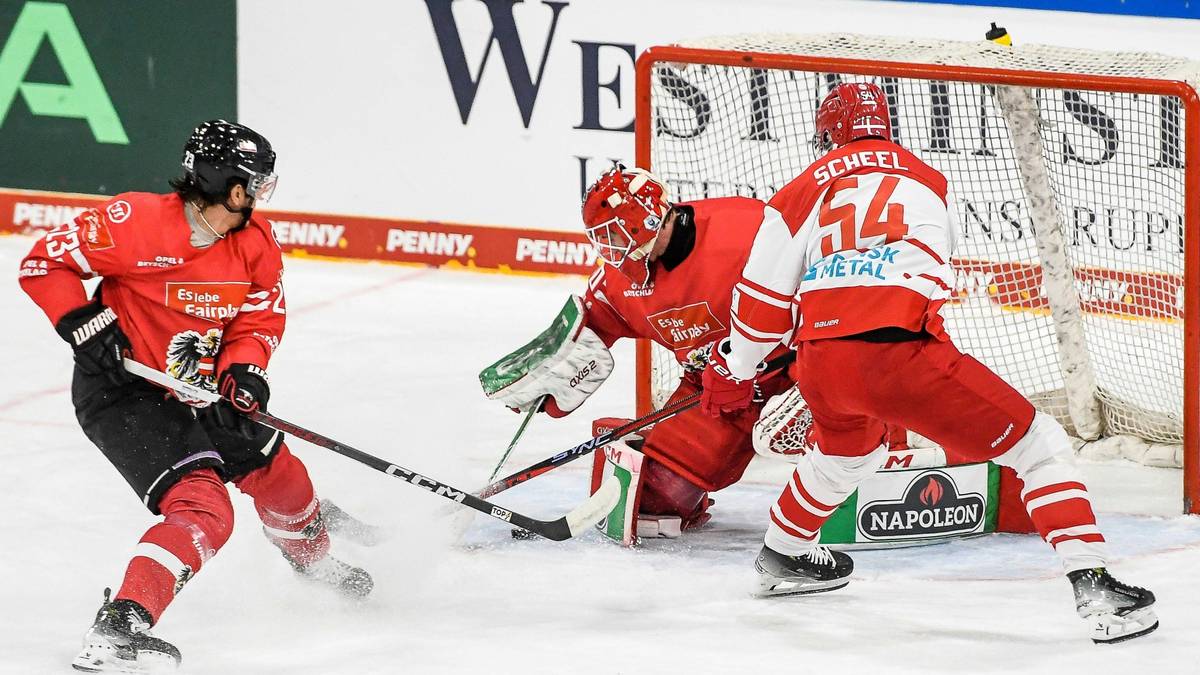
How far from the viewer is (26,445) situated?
16.3ft

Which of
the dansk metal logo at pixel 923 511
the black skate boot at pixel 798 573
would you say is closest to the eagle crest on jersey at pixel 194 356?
the black skate boot at pixel 798 573

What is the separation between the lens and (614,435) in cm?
409

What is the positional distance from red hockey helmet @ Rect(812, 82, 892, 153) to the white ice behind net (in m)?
0.95

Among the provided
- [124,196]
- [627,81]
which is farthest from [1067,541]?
[627,81]

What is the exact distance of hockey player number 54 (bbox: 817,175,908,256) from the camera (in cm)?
335

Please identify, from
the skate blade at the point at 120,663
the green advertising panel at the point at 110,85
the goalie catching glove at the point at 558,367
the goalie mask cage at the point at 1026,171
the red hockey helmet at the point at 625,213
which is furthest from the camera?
the green advertising panel at the point at 110,85

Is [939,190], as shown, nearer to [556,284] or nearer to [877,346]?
[877,346]

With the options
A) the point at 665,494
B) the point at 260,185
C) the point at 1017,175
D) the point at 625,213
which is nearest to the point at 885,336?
the point at 625,213

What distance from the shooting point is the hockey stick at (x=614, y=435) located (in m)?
4.05

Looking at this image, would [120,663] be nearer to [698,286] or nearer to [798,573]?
[798,573]

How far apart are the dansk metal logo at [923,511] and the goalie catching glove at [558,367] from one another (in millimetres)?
737

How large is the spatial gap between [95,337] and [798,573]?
1.54 meters

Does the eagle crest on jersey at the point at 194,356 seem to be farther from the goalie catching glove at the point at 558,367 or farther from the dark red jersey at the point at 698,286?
the dark red jersey at the point at 698,286

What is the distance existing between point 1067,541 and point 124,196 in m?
2.03
